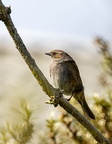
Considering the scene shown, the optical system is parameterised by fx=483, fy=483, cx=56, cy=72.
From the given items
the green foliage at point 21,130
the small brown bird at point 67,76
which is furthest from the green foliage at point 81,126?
the small brown bird at point 67,76

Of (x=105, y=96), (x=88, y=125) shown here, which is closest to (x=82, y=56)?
(x=105, y=96)

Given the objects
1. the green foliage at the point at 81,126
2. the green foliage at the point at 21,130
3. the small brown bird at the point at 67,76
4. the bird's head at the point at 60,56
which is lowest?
the green foliage at the point at 81,126

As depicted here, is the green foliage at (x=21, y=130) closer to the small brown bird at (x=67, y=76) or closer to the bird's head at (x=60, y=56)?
the small brown bird at (x=67, y=76)

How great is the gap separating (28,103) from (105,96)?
40 centimetres

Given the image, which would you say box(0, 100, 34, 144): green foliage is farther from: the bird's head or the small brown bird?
the bird's head

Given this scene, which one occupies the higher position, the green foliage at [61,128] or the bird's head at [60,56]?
the bird's head at [60,56]

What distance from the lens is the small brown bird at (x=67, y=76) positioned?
3.46m

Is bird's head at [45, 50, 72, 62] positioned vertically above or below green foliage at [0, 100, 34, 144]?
above

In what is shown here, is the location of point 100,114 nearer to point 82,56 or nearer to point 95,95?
point 95,95

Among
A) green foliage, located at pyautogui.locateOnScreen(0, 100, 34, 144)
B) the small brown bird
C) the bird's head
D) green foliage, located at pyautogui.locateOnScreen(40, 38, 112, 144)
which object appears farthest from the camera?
the bird's head

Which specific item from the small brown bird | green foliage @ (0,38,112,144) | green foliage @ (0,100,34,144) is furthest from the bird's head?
green foliage @ (0,100,34,144)

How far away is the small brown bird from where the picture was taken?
346 centimetres

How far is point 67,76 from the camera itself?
3721 mm

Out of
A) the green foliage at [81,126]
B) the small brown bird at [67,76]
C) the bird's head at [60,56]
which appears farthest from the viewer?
the bird's head at [60,56]
